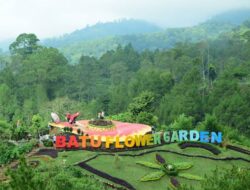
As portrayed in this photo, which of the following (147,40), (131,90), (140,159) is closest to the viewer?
(140,159)

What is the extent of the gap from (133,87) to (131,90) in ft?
1.50

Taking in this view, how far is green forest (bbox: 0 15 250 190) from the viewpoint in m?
35.3

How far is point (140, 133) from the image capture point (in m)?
26.7

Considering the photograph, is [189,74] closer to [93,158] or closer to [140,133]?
[140,133]

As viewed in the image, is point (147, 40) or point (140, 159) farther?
point (147, 40)

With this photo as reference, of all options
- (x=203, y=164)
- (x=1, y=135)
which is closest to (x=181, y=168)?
(x=203, y=164)

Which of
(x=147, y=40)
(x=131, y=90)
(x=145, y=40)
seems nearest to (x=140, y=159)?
(x=131, y=90)

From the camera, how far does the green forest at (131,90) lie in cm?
3534

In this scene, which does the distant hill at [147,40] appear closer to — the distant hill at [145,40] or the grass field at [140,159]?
the distant hill at [145,40]

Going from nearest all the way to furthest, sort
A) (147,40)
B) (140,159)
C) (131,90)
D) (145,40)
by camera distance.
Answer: (140,159)
(131,90)
(147,40)
(145,40)

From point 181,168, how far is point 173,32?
125 m

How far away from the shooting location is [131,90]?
182 feet

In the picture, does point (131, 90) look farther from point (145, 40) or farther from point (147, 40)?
point (145, 40)

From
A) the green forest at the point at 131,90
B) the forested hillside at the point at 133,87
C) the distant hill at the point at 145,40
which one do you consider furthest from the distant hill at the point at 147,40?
the green forest at the point at 131,90
